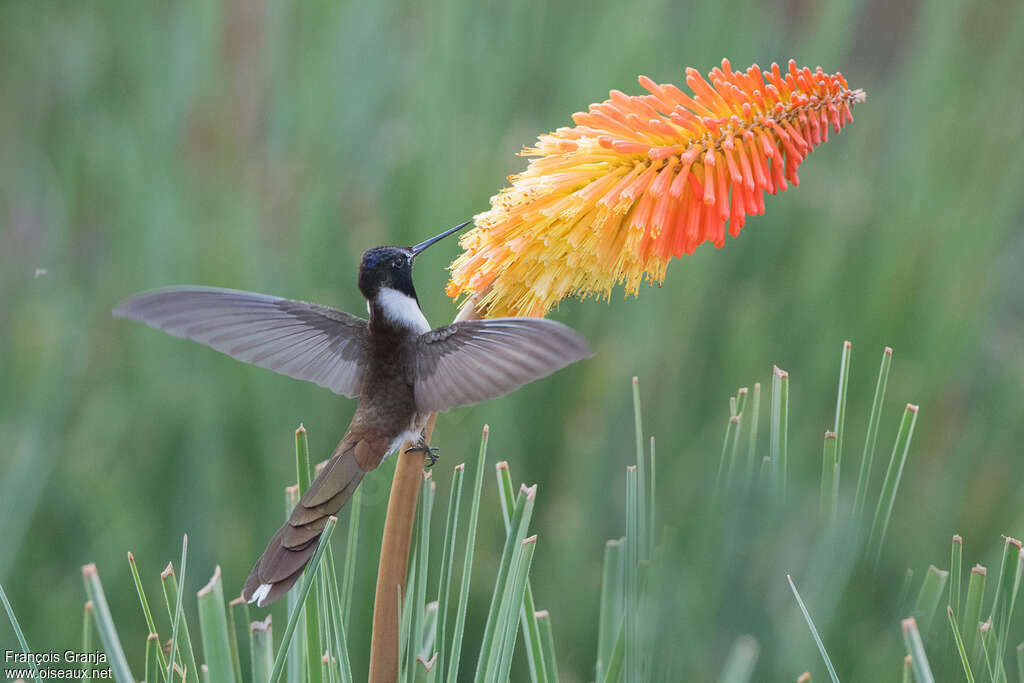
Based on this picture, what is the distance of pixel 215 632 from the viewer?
70 cm

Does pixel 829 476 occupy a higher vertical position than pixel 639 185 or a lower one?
lower

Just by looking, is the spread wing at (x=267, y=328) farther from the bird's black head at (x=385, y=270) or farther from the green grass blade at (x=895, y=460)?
the green grass blade at (x=895, y=460)

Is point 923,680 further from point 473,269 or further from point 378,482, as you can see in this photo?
point 378,482

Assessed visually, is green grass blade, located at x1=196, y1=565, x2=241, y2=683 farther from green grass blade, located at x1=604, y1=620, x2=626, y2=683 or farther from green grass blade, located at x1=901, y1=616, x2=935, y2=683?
green grass blade, located at x1=901, y1=616, x2=935, y2=683

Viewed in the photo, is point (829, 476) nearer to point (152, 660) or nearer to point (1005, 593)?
point (1005, 593)

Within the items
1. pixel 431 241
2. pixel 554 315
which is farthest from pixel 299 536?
pixel 554 315

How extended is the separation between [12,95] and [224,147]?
70cm

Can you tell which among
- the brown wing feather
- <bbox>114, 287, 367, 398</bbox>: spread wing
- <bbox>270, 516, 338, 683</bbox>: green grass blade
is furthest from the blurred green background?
<bbox>270, 516, 338, 683</bbox>: green grass blade

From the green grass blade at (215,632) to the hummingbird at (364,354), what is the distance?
0.04 m

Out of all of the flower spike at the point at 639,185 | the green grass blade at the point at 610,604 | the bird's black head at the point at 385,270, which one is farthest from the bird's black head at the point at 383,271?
the green grass blade at the point at 610,604

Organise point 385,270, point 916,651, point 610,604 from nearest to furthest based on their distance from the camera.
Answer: point 916,651 < point 610,604 < point 385,270

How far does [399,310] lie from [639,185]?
0.28m

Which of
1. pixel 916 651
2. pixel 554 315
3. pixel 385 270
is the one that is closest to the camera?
pixel 916 651

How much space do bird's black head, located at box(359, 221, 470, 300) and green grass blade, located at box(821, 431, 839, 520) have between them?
16.4 inches
